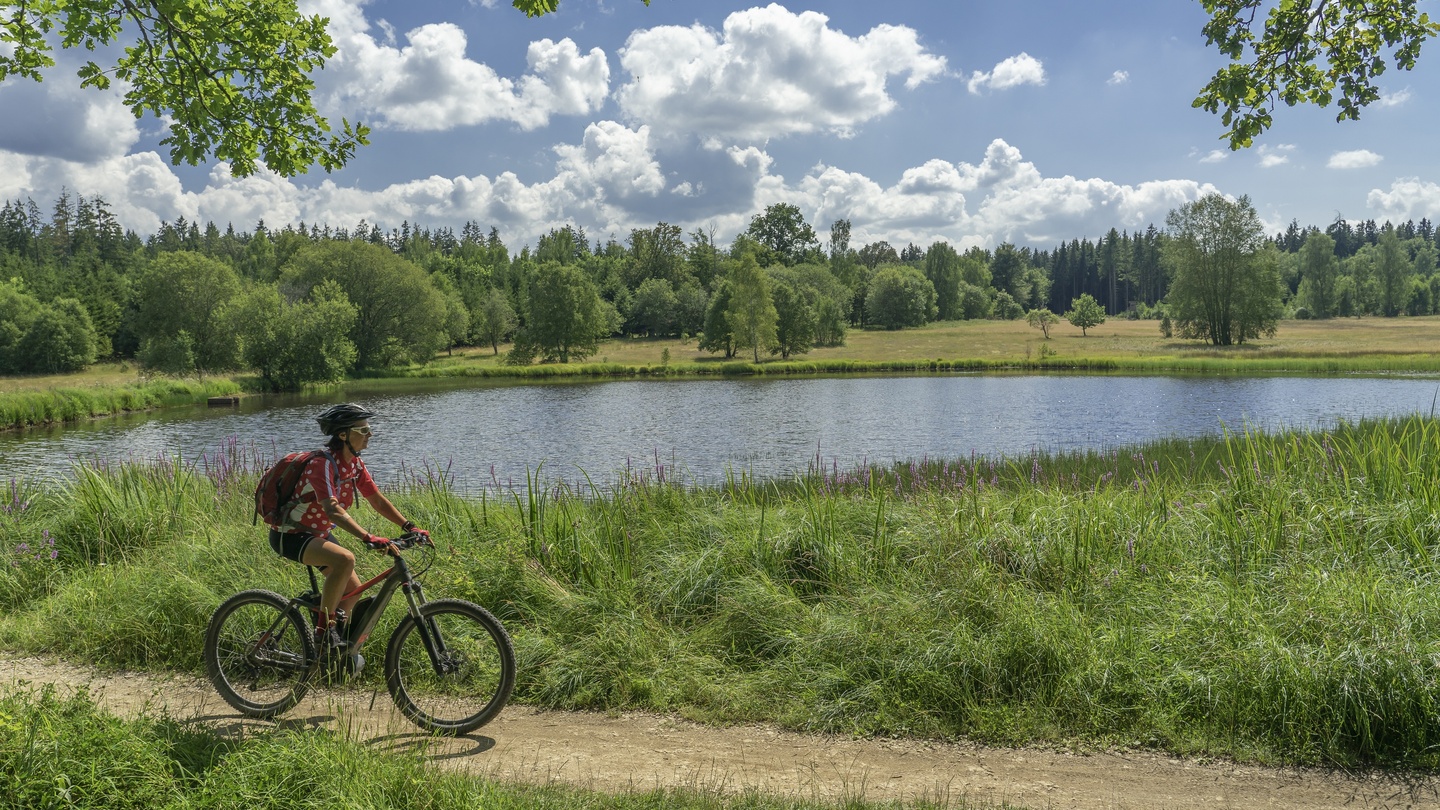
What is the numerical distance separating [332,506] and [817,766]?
11.2ft

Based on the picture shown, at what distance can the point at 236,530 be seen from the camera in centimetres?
905

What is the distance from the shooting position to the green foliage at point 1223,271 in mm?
76875

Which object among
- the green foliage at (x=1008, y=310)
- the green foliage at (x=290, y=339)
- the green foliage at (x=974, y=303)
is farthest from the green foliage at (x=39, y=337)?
the green foliage at (x=1008, y=310)

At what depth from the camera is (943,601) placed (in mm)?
6562

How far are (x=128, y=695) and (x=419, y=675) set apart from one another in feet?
7.32

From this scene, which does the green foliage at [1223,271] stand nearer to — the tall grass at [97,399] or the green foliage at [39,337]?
the tall grass at [97,399]

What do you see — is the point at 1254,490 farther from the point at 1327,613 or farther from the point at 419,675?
the point at 419,675

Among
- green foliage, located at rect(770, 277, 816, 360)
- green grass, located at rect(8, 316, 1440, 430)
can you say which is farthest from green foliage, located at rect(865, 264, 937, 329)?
green foliage, located at rect(770, 277, 816, 360)

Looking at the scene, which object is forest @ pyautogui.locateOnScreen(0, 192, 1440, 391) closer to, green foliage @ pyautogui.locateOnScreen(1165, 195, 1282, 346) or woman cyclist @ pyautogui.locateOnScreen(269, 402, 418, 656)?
green foliage @ pyautogui.locateOnScreen(1165, 195, 1282, 346)

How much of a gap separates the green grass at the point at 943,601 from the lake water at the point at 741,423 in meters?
7.63

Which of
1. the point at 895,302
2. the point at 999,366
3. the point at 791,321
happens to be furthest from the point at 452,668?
the point at 895,302

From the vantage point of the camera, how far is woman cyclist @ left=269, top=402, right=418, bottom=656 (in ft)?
17.1

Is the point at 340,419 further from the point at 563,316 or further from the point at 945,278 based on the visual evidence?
the point at 945,278

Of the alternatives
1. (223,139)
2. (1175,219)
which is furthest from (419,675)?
(1175,219)
